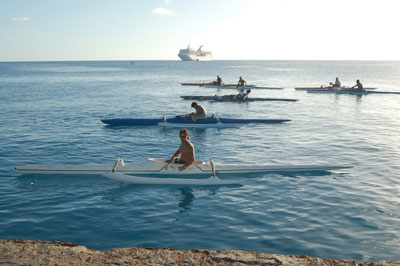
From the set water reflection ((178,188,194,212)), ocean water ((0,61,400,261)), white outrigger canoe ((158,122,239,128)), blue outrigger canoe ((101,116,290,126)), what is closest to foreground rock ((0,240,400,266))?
ocean water ((0,61,400,261))

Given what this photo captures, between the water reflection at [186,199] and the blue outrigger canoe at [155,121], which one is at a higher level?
the blue outrigger canoe at [155,121]

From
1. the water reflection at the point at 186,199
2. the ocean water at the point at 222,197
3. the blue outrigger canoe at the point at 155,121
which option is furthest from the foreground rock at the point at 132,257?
the blue outrigger canoe at the point at 155,121

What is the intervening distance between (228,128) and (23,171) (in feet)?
41.2

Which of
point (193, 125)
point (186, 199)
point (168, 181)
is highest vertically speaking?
point (193, 125)

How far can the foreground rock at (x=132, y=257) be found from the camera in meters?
5.46

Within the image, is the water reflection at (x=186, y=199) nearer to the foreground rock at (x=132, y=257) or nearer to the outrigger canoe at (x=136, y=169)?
the outrigger canoe at (x=136, y=169)

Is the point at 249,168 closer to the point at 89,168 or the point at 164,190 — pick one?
the point at 164,190

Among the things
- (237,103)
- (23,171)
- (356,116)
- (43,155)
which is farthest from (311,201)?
(237,103)

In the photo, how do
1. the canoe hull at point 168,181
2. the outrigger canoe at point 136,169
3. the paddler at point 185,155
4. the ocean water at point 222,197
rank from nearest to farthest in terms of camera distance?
the ocean water at point 222,197
the canoe hull at point 168,181
the paddler at point 185,155
the outrigger canoe at point 136,169

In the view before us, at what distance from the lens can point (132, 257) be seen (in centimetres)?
572

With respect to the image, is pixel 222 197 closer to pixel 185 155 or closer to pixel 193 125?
pixel 185 155

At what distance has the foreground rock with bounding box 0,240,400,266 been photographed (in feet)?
17.9

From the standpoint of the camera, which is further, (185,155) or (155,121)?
(155,121)

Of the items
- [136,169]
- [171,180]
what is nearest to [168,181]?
[171,180]
